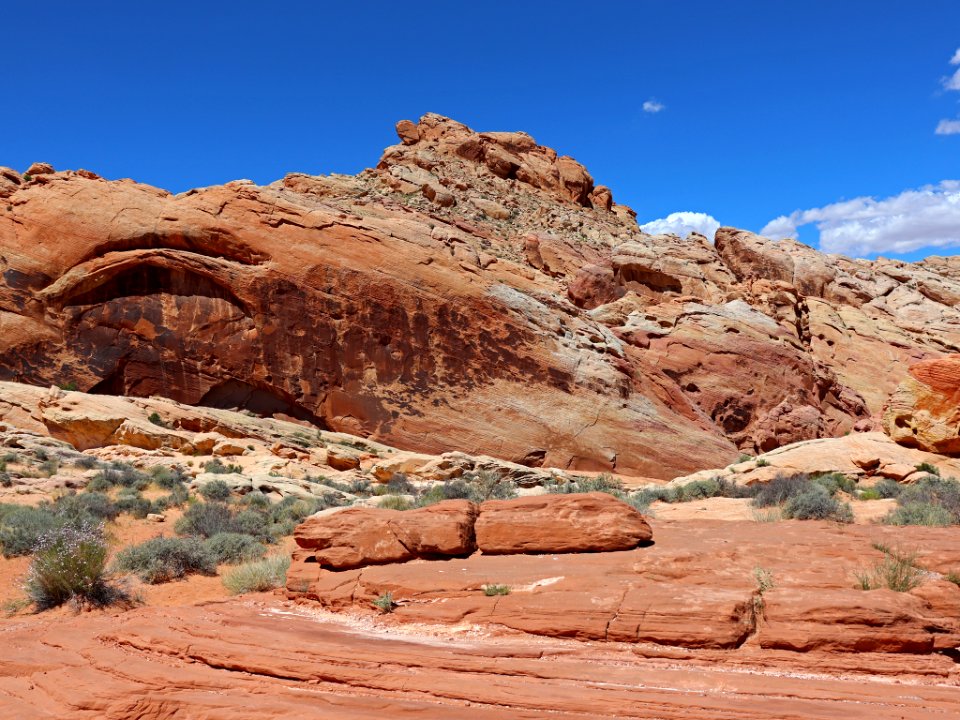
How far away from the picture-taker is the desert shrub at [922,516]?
29.1ft

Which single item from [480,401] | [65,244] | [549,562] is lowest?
[549,562]

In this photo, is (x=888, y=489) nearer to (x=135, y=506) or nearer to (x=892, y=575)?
(x=892, y=575)

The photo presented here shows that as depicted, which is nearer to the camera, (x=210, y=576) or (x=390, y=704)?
(x=390, y=704)

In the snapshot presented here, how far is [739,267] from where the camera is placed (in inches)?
1575

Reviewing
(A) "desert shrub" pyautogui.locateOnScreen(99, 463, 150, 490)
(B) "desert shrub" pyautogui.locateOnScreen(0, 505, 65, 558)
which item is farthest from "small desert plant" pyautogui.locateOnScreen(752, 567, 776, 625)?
(A) "desert shrub" pyautogui.locateOnScreen(99, 463, 150, 490)

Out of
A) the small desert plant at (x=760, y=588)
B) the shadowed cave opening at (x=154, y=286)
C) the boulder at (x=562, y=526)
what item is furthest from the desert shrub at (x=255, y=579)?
the shadowed cave opening at (x=154, y=286)

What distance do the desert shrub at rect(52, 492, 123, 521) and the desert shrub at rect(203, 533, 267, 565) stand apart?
7.56 feet

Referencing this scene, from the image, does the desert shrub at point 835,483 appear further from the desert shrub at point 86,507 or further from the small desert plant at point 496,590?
the desert shrub at point 86,507

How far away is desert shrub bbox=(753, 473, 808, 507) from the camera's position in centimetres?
1128

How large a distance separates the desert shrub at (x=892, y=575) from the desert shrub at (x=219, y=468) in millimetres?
13476

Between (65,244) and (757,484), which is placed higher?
(65,244)

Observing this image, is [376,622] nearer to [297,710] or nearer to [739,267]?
[297,710]

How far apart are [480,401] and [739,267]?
23.5 metres

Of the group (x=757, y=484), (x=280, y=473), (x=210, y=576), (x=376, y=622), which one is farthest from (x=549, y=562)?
(x=280, y=473)
